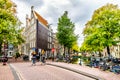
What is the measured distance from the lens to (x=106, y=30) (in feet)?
164

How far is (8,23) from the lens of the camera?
4850 cm

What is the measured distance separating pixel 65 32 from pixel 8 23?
2411 cm

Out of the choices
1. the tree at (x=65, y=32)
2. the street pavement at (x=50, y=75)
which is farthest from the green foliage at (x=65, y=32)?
the street pavement at (x=50, y=75)

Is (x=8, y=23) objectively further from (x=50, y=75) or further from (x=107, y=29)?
(x=50, y=75)

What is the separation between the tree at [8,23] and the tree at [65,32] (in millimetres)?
19490

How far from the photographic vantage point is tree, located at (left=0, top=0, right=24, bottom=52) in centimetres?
4778

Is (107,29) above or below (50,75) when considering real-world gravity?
above

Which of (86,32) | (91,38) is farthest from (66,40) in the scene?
(91,38)

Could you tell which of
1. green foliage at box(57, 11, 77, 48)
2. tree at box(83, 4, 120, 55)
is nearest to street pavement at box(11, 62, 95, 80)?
tree at box(83, 4, 120, 55)

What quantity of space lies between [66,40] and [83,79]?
51.2 m

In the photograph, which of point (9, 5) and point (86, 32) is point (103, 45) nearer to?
point (86, 32)

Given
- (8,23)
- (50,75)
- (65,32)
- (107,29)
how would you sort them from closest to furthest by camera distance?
(50,75), (8,23), (107,29), (65,32)

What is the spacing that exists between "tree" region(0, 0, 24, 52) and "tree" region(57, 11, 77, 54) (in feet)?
63.9

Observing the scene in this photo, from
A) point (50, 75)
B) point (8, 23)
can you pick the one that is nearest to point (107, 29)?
point (8, 23)
